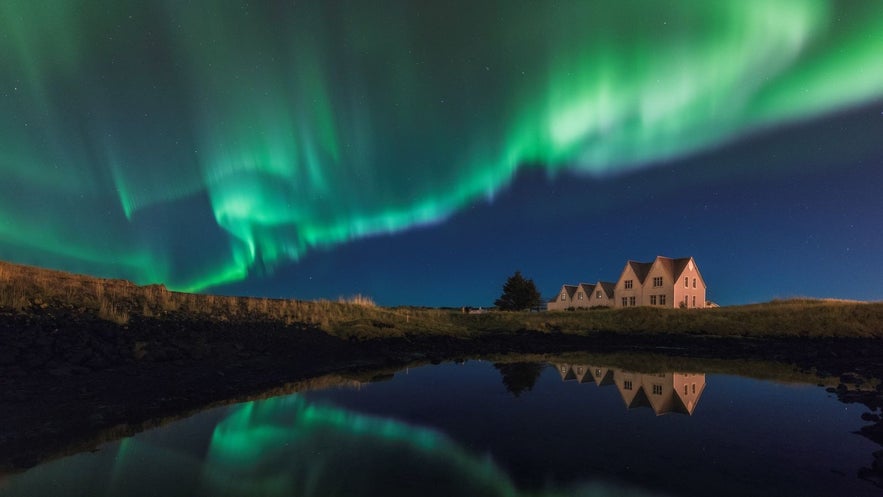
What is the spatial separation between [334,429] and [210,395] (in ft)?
16.0

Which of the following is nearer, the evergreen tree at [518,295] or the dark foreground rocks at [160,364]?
the dark foreground rocks at [160,364]

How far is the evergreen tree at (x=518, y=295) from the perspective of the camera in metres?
78.9

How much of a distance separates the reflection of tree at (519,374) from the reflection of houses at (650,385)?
3.69 ft

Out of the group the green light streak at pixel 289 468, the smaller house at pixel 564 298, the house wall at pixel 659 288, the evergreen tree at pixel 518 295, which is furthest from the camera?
the smaller house at pixel 564 298

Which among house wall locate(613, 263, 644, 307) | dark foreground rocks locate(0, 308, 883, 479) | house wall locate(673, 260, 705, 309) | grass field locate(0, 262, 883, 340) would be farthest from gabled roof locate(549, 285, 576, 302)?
dark foreground rocks locate(0, 308, 883, 479)

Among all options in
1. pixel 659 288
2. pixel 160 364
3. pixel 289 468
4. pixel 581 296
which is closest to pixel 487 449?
pixel 289 468

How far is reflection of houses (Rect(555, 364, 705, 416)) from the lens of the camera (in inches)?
493

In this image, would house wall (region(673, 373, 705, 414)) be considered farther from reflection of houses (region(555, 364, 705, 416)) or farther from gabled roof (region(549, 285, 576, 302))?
gabled roof (region(549, 285, 576, 302))

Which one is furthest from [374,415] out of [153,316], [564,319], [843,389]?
[564,319]

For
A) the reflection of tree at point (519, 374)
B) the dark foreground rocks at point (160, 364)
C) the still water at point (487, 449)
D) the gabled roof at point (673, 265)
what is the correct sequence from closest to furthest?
1. the still water at point (487, 449)
2. the dark foreground rocks at point (160, 364)
3. the reflection of tree at point (519, 374)
4. the gabled roof at point (673, 265)

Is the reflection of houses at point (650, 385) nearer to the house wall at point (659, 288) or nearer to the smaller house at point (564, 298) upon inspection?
the house wall at point (659, 288)

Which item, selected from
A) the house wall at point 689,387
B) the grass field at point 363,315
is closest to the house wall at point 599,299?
the grass field at point 363,315

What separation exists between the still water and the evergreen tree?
65.0m

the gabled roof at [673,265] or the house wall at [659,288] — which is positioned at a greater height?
the gabled roof at [673,265]
